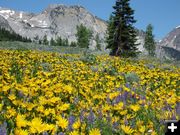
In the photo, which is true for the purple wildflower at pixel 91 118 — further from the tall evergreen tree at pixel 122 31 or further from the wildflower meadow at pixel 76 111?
the tall evergreen tree at pixel 122 31

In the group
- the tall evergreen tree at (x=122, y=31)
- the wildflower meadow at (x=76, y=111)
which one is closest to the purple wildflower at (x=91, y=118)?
the wildflower meadow at (x=76, y=111)

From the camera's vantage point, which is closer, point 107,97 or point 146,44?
point 107,97

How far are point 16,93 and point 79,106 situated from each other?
1301 mm

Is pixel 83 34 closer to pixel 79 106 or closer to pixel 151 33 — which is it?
pixel 151 33

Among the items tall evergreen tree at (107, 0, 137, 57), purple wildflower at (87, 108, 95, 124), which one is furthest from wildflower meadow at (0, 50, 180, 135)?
tall evergreen tree at (107, 0, 137, 57)

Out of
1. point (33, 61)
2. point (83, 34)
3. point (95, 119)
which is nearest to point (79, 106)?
point (95, 119)

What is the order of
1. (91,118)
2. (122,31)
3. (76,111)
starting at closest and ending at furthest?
(91,118) < (76,111) < (122,31)

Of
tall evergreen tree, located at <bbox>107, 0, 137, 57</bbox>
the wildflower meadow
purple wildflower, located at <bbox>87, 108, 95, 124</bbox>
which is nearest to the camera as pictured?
the wildflower meadow

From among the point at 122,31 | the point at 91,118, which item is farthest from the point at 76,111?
the point at 122,31

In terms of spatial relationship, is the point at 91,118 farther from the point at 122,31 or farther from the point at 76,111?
the point at 122,31

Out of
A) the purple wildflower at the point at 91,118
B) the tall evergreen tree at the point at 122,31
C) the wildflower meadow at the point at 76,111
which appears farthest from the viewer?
the tall evergreen tree at the point at 122,31

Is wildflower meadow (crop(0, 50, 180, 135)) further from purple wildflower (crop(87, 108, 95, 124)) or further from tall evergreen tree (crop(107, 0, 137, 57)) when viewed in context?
tall evergreen tree (crop(107, 0, 137, 57))

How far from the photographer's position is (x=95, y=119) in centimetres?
457

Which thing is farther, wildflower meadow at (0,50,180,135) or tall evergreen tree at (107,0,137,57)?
tall evergreen tree at (107,0,137,57)
